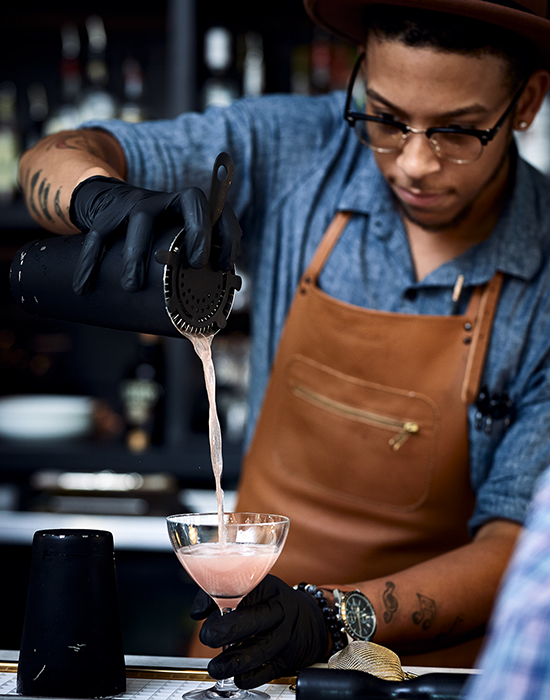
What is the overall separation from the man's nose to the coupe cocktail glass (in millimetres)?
656

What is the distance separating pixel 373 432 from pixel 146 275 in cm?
75

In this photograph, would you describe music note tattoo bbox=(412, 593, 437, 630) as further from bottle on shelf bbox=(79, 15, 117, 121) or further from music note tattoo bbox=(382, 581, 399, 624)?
bottle on shelf bbox=(79, 15, 117, 121)

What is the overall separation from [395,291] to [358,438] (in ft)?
0.96

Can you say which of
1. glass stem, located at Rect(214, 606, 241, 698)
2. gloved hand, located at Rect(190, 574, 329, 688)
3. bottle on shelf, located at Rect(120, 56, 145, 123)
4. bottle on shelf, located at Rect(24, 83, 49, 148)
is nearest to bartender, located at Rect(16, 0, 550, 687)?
gloved hand, located at Rect(190, 574, 329, 688)

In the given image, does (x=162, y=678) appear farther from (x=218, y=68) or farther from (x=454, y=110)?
(x=218, y=68)

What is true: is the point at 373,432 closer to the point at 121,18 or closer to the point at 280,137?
the point at 280,137

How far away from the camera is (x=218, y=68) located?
2.65 metres

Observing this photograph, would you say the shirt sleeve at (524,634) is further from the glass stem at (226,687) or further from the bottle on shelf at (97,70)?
the bottle on shelf at (97,70)

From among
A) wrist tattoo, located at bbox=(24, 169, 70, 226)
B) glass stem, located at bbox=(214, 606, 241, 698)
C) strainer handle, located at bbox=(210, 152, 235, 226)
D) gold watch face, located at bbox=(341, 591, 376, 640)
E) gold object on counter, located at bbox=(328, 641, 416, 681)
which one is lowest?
gold watch face, located at bbox=(341, 591, 376, 640)

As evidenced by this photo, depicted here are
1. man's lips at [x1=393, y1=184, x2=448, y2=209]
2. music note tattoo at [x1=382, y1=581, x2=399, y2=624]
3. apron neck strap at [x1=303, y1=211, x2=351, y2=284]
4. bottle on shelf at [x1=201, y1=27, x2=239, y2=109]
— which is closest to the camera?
music note tattoo at [x1=382, y1=581, x2=399, y2=624]

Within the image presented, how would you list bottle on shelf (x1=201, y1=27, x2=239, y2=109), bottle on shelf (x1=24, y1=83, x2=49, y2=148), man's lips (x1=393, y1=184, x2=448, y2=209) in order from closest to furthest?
man's lips (x1=393, y1=184, x2=448, y2=209) < bottle on shelf (x1=201, y1=27, x2=239, y2=109) < bottle on shelf (x1=24, y1=83, x2=49, y2=148)

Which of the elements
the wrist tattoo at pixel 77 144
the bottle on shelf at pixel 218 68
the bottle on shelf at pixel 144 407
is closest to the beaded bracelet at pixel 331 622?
the wrist tattoo at pixel 77 144

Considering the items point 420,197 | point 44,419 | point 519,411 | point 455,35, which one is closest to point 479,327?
point 519,411

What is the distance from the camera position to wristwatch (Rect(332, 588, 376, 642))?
3.78 ft
